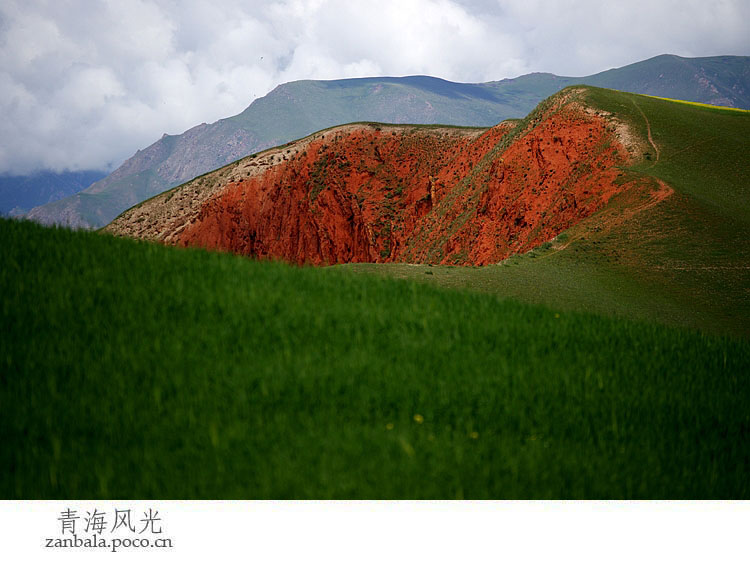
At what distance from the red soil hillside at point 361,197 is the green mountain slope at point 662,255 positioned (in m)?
10.2

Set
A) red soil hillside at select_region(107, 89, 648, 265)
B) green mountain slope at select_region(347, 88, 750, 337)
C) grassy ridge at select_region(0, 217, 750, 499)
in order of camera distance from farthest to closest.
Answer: red soil hillside at select_region(107, 89, 648, 265), green mountain slope at select_region(347, 88, 750, 337), grassy ridge at select_region(0, 217, 750, 499)

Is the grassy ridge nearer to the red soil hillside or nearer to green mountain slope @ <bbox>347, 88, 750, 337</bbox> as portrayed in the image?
green mountain slope @ <bbox>347, 88, 750, 337</bbox>

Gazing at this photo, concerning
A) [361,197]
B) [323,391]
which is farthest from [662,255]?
[361,197]

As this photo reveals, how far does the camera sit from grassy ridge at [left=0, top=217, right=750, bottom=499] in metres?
3.40

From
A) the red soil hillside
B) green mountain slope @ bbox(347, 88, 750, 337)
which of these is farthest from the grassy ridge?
the red soil hillside

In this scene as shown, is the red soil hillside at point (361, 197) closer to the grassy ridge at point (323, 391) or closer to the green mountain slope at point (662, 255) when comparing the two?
the green mountain slope at point (662, 255)

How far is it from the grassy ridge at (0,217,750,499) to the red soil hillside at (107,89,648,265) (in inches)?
984

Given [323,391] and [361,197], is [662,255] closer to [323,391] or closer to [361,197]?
[323,391]

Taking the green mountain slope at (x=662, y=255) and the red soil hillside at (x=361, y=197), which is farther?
the red soil hillside at (x=361, y=197)

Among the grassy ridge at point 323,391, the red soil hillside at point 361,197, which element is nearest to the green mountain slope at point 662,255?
the grassy ridge at point 323,391

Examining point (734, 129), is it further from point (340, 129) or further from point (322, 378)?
point (340, 129)

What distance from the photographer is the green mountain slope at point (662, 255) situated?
12.2 metres

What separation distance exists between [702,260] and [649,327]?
9897 mm

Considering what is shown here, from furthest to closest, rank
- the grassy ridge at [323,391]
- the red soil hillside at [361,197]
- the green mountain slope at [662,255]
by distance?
the red soil hillside at [361,197] < the green mountain slope at [662,255] < the grassy ridge at [323,391]
